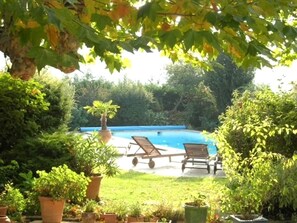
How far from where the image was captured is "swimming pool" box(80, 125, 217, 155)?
2586cm

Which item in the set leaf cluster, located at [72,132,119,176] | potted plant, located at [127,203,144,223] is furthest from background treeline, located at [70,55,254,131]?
potted plant, located at [127,203,144,223]

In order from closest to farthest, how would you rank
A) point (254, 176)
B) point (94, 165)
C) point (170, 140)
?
point (254, 176) → point (94, 165) → point (170, 140)

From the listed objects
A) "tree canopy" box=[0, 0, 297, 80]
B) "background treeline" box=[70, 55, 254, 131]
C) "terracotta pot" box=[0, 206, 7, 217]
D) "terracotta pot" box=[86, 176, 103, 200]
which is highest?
"background treeline" box=[70, 55, 254, 131]

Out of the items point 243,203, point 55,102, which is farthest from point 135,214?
point 55,102

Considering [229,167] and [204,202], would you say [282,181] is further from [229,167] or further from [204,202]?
[204,202]

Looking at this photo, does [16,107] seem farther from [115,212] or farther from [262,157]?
[262,157]

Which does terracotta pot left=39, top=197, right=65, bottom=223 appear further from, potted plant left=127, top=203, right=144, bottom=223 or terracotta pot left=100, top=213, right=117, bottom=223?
potted plant left=127, top=203, right=144, bottom=223

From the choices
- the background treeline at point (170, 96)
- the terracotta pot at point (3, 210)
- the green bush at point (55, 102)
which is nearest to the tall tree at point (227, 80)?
the background treeline at point (170, 96)

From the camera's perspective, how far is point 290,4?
122 inches

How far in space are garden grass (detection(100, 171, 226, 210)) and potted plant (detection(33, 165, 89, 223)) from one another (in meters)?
1.69

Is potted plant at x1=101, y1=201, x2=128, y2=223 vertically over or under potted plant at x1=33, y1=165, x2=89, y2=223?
under

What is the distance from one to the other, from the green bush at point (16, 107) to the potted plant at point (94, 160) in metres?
1.10

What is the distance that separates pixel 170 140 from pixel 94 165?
59.2 ft

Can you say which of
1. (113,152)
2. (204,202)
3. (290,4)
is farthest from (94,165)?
(290,4)
